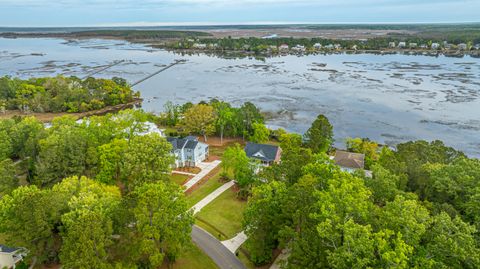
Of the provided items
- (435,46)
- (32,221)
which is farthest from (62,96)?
(435,46)

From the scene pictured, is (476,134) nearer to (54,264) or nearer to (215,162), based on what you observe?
(215,162)

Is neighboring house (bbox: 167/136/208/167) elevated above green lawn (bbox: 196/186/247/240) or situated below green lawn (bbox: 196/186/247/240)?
above

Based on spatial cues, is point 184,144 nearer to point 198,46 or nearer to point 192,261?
point 192,261

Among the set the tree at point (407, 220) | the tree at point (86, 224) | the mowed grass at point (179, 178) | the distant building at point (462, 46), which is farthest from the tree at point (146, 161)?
the distant building at point (462, 46)

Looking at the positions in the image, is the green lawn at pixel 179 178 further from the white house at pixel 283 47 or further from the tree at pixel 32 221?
the white house at pixel 283 47

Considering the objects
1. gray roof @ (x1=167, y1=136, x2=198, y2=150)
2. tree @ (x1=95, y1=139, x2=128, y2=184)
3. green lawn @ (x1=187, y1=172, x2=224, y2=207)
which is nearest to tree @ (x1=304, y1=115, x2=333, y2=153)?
green lawn @ (x1=187, y1=172, x2=224, y2=207)

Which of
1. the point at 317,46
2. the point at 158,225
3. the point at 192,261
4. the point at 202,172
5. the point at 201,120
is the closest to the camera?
the point at 158,225

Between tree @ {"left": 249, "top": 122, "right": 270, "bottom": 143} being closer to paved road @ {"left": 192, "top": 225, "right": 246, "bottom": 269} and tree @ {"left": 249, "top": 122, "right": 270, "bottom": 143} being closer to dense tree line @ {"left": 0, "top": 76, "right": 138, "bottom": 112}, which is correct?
paved road @ {"left": 192, "top": 225, "right": 246, "bottom": 269}
